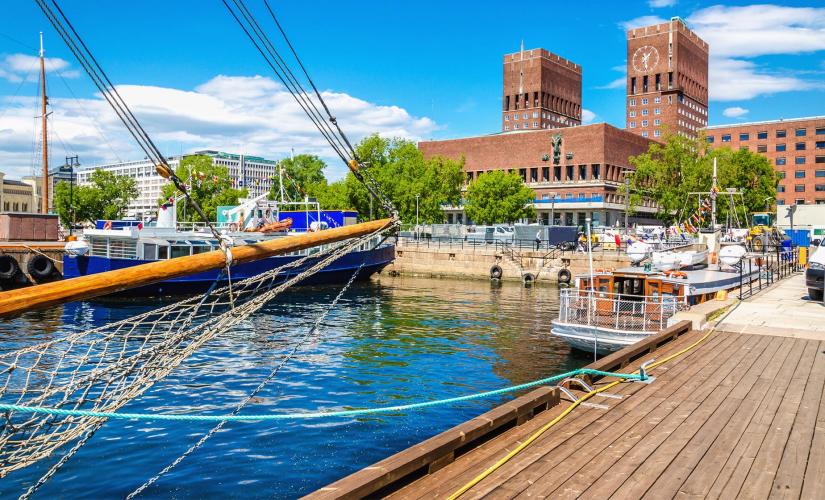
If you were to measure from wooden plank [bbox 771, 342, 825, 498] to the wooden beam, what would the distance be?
6603 millimetres

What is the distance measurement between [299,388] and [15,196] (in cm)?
16888

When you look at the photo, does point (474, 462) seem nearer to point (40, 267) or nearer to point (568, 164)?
point (40, 267)

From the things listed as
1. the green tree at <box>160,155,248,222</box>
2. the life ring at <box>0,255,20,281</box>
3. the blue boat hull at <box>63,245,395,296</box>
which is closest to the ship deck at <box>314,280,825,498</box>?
the blue boat hull at <box>63,245,395,296</box>

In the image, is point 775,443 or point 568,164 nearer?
point 775,443

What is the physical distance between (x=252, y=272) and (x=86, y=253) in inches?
349

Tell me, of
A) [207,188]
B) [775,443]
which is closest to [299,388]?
[775,443]

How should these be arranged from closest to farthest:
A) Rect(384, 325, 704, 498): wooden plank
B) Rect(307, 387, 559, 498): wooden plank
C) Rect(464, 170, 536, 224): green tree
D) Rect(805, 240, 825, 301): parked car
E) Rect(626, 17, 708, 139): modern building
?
Rect(307, 387, 559, 498): wooden plank, Rect(384, 325, 704, 498): wooden plank, Rect(805, 240, 825, 301): parked car, Rect(464, 170, 536, 224): green tree, Rect(626, 17, 708, 139): modern building

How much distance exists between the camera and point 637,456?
7320 millimetres

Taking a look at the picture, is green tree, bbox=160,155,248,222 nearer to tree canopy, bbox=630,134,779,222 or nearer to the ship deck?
tree canopy, bbox=630,134,779,222

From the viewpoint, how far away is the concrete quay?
50188 mm

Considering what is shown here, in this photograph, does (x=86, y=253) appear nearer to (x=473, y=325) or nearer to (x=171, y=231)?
(x=171, y=231)

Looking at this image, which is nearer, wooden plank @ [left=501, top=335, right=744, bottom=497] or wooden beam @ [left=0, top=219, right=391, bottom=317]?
wooden plank @ [left=501, top=335, right=744, bottom=497]

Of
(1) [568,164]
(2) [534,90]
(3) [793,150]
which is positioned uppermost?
(2) [534,90]

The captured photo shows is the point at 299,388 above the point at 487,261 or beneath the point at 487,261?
beneath
